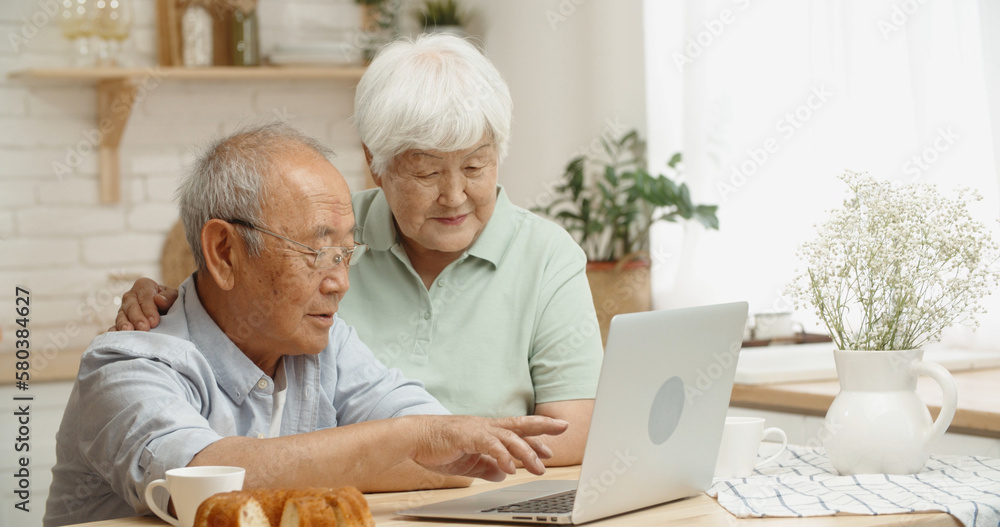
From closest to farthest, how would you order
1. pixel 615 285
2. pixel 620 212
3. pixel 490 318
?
pixel 490 318
pixel 615 285
pixel 620 212

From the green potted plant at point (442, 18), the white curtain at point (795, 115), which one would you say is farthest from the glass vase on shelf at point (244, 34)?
the white curtain at point (795, 115)

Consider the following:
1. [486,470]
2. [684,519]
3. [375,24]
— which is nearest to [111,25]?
[375,24]

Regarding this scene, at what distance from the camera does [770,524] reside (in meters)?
1.11

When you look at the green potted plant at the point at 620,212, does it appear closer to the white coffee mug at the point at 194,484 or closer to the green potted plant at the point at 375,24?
the green potted plant at the point at 375,24

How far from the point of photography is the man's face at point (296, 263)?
1318mm

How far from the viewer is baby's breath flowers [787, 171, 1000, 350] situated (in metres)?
1.36

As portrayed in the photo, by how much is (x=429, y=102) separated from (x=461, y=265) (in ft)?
1.01

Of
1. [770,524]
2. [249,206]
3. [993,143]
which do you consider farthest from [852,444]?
[993,143]

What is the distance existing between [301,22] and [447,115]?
2574 mm

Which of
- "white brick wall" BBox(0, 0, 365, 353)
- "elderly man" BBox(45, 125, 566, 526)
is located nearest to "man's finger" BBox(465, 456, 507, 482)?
"elderly man" BBox(45, 125, 566, 526)

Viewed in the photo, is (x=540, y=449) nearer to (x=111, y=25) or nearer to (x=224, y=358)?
(x=224, y=358)

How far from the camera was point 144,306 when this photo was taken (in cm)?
141

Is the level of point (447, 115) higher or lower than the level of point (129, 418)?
higher

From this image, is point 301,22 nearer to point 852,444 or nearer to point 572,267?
point 572,267
